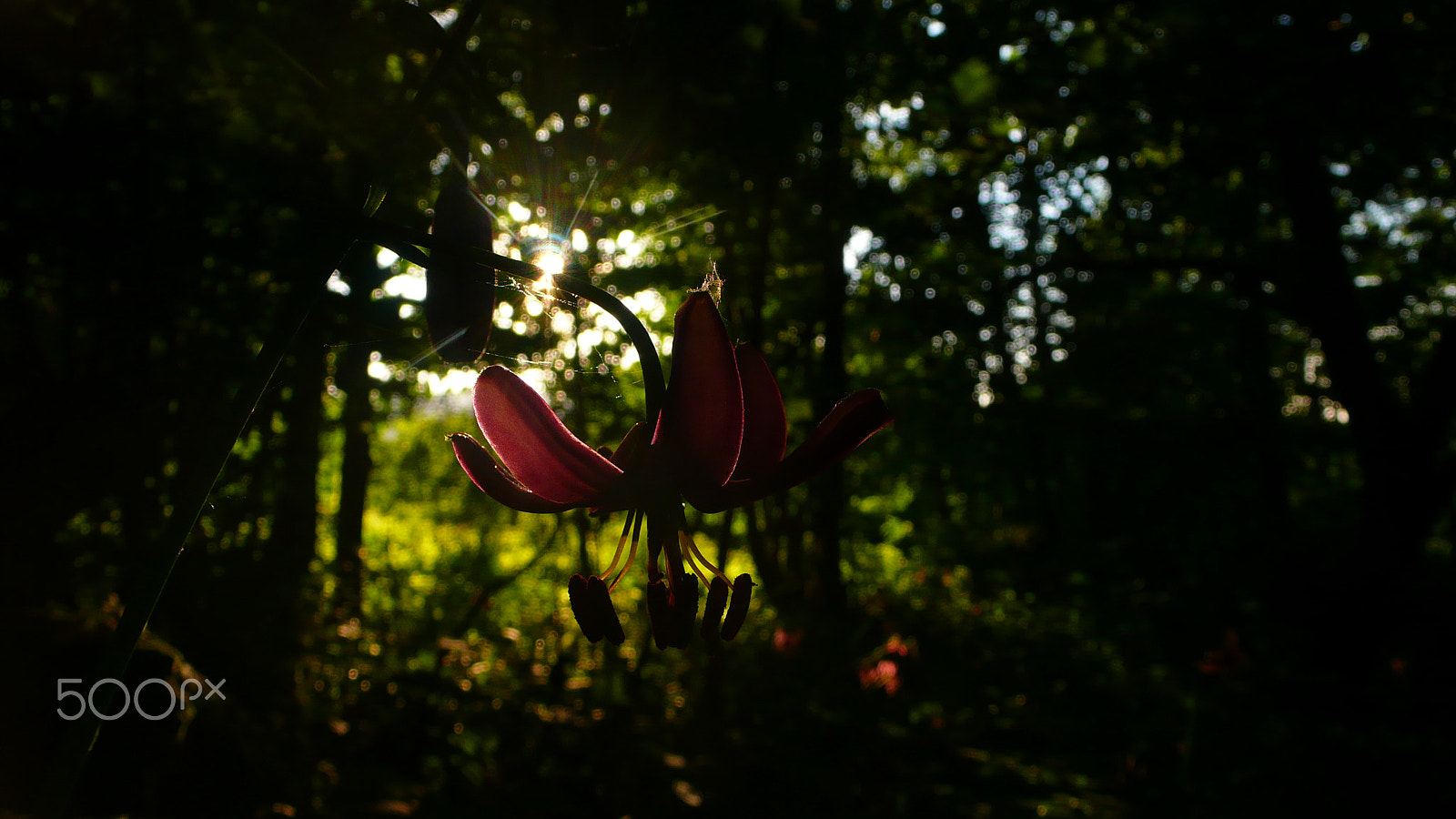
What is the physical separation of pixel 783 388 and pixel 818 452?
3.50 m

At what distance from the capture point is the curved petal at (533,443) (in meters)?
0.68

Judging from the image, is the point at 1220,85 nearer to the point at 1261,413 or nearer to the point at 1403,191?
the point at 1261,413

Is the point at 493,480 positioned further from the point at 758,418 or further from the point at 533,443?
the point at 758,418

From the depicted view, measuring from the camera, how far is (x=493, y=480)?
2.49 feet

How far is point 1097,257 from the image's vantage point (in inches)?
227

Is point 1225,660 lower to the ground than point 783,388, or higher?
lower

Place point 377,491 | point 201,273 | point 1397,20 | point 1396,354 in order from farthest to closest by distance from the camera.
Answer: point 377,491 → point 1396,354 → point 1397,20 → point 201,273

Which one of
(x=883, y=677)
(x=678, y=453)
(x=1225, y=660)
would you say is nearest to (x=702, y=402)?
(x=678, y=453)

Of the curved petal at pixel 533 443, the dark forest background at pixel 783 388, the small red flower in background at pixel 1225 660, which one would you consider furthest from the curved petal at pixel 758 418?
the small red flower in background at pixel 1225 660

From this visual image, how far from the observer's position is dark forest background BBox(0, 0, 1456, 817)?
8.14 ft

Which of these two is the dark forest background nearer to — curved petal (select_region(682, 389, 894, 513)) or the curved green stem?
the curved green stem

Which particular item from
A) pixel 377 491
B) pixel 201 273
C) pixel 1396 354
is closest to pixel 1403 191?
pixel 1396 354

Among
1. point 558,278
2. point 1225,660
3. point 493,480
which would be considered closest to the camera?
point 558,278

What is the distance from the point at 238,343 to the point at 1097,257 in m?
5.43
